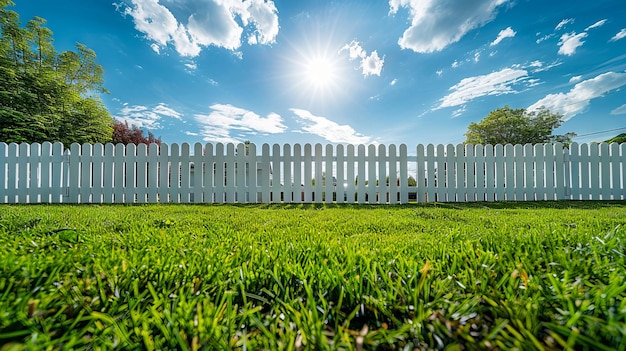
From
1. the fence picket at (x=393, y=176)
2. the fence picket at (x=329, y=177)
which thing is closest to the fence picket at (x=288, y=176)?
the fence picket at (x=329, y=177)

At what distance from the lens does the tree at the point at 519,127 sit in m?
22.4

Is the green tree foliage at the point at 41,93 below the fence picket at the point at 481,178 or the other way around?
the other way around

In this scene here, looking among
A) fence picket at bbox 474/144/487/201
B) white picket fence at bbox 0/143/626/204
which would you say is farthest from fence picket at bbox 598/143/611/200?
fence picket at bbox 474/144/487/201

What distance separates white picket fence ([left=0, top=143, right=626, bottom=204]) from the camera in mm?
6117

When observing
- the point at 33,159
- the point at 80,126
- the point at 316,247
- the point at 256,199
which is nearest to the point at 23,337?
the point at 316,247

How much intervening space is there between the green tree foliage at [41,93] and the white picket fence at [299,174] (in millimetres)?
5372

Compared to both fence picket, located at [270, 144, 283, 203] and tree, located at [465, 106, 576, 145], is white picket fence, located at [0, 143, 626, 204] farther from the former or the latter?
tree, located at [465, 106, 576, 145]

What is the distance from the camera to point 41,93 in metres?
11.0

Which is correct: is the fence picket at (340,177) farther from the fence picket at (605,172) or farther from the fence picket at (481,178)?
the fence picket at (605,172)

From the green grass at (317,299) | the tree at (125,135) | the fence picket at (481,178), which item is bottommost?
the green grass at (317,299)

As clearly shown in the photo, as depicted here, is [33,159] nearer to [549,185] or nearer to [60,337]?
[60,337]

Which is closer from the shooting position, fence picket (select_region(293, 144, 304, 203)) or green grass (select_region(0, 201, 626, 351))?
green grass (select_region(0, 201, 626, 351))

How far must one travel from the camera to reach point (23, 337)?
0.68m

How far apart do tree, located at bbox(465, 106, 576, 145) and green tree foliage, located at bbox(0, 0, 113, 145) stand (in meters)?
27.6
